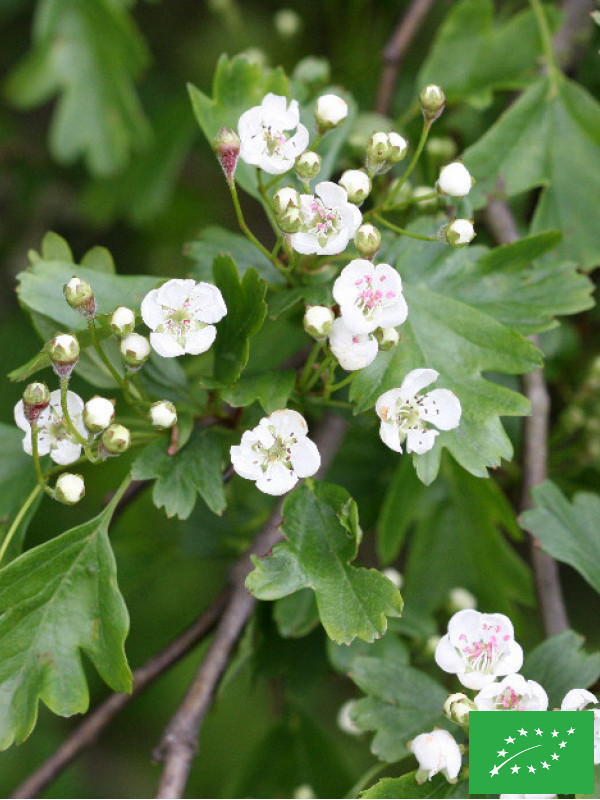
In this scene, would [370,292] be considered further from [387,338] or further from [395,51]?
[395,51]

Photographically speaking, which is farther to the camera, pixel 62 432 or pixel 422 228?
pixel 422 228

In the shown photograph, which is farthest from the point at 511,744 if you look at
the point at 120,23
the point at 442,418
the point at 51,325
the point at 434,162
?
the point at 120,23

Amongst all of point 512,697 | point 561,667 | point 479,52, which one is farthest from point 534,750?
point 479,52

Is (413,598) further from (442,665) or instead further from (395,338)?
(395,338)

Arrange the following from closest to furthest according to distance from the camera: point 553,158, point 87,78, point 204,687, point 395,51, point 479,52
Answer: point 204,687, point 553,158, point 479,52, point 395,51, point 87,78

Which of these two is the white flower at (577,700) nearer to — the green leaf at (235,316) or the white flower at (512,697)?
the white flower at (512,697)

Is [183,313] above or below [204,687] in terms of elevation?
above

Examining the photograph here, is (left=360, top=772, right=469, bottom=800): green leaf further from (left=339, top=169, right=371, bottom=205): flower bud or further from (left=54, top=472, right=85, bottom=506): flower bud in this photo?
(left=339, top=169, right=371, bottom=205): flower bud
